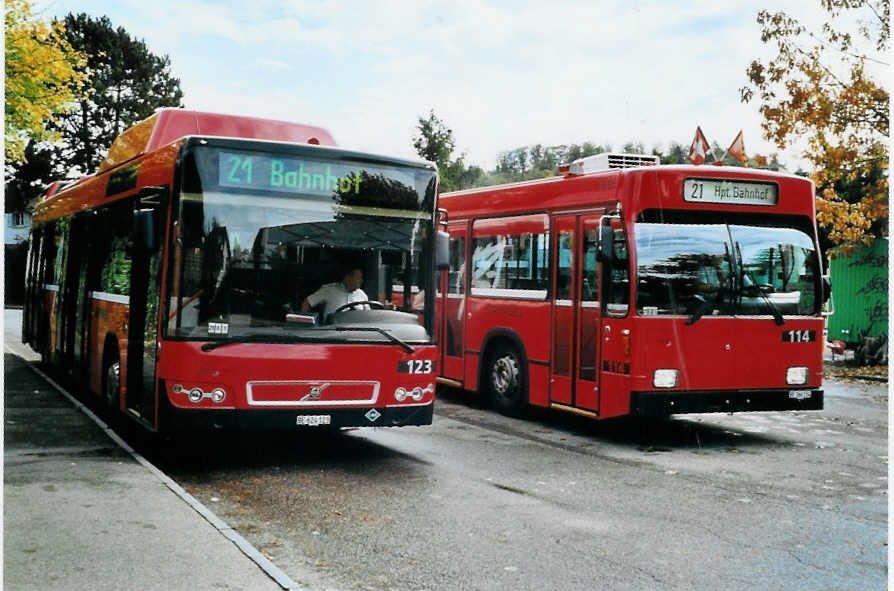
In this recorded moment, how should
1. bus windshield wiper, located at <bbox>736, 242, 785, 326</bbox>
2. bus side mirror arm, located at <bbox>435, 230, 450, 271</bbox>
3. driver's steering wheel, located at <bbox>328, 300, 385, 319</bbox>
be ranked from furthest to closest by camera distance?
bus windshield wiper, located at <bbox>736, 242, 785, 326</bbox> → bus side mirror arm, located at <bbox>435, 230, 450, 271</bbox> → driver's steering wheel, located at <bbox>328, 300, 385, 319</bbox>

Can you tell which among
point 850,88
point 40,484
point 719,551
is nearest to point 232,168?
point 40,484

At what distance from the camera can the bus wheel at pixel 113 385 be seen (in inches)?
426

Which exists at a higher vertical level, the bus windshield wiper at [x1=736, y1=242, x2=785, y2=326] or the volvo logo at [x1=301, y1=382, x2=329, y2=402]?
the bus windshield wiper at [x1=736, y1=242, x2=785, y2=326]

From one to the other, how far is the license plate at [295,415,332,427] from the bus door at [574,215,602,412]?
11.1 ft

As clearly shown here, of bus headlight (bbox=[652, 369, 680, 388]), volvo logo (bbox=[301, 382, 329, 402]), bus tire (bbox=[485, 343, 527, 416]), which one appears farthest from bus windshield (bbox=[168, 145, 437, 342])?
bus tire (bbox=[485, 343, 527, 416])

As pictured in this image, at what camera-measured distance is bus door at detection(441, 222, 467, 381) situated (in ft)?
46.4

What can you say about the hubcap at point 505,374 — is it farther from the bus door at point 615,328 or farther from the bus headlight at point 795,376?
the bus headlight at point 795,376

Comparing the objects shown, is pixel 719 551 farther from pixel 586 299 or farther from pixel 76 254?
pixel 76 254

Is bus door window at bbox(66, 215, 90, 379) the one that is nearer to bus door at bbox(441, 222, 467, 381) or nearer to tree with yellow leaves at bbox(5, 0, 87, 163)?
bus door at bbox(441, 222, 467, 381)

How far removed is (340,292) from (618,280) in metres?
3.20

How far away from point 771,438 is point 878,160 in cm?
1060

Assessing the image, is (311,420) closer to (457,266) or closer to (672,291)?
(672,291)

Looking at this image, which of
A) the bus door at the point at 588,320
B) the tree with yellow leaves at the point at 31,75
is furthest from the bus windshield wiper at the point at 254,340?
the tree with yellow leaves at the point at 31,75

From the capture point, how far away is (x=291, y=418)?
349 inches
